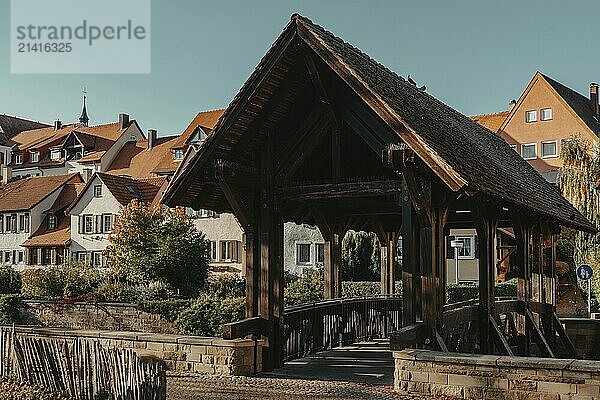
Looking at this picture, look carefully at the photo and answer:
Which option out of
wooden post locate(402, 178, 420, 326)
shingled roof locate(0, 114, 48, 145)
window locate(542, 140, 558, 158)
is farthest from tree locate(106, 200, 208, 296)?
shingled roof locate(0, 114, 48, 145)

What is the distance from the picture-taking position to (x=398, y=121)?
11609 millimetres

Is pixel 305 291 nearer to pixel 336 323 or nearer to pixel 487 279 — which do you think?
pixel 336 323

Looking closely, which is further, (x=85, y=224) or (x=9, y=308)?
(x=85, y=224)

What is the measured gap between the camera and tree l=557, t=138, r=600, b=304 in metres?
33.0

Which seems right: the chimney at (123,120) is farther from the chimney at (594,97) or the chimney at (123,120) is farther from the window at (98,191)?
the chimney at (594,97)

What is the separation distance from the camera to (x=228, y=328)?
1296 centimetres

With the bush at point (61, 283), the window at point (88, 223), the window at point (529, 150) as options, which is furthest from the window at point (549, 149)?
the window at point (88, 223)

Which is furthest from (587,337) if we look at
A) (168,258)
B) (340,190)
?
(168,258)

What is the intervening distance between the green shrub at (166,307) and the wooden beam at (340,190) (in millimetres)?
14602

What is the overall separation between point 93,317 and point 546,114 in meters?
32.1

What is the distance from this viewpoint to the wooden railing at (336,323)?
1537 cm

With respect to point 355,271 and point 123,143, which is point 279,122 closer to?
point 355,271

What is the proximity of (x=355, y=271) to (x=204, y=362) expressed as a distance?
27155mm

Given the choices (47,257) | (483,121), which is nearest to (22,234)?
(47,257)
